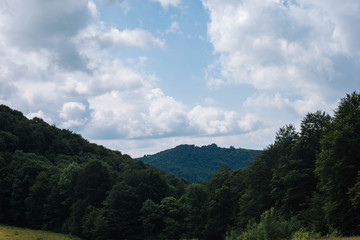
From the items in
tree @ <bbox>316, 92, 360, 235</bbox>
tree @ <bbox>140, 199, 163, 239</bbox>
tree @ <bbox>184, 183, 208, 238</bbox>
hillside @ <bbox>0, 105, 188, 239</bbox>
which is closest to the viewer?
tree @ <bbox>316, 92, 360, 235</bbox>

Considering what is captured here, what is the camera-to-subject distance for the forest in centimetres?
3412

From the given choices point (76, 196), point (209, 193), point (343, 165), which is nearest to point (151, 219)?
point (209, 193)

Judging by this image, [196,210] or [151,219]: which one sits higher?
[196,210]

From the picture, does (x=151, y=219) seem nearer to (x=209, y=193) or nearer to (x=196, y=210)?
(x=196, y=210)

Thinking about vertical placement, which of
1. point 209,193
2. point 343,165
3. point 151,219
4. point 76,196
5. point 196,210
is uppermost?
point 343,165

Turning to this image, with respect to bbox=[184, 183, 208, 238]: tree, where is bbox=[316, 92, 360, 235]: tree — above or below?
above

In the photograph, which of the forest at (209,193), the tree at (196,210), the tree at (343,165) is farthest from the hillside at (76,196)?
the tree at (343,165)

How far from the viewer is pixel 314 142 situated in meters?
48.4

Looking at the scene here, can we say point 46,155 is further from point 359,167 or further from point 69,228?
point 359,167

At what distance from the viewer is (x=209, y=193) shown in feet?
226

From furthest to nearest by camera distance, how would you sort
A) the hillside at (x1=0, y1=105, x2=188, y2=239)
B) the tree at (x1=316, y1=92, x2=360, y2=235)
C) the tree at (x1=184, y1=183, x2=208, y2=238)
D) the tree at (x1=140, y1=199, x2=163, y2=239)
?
1. the tree at (x1=140, y1=199, x2=163, y2=239)
2. the hillside at (x1=0, y1=105, x2=188, y2=239)
3. the tree at (x1=184, y1=183, x2=208, y2=238)
4. the tree at (x1=316, y1=92, x2=360, y2=235)

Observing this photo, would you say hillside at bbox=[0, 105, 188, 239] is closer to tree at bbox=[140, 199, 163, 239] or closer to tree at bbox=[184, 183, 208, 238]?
tree at bbox=[140, 199, 163, 239]

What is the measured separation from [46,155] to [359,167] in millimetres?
96171

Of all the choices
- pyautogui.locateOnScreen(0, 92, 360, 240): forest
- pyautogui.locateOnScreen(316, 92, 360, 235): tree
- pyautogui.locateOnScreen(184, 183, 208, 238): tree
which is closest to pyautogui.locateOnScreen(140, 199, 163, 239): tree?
pyautogui.locateOnScreen(0, 92, 360, 240): forest
